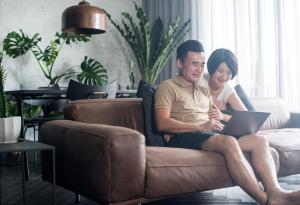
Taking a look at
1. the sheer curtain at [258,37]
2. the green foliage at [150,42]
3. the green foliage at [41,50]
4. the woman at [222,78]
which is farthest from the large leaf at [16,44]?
the woman at [222,78]

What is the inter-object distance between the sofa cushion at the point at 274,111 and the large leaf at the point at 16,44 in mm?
2735

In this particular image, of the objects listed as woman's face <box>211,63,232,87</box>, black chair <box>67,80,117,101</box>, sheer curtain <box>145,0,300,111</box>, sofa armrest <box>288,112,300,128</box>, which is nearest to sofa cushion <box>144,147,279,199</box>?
woman's face <box>211,63,232,87</box>

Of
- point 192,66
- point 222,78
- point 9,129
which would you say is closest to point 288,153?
point 222,78

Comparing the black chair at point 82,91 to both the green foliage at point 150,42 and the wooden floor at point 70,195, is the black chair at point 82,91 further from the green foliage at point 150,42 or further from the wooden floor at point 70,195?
the green foliage at point 150,42

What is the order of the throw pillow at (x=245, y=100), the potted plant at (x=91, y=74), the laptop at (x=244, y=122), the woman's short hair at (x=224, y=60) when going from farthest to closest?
the potted plant at (x=91, y=74)
the throw pillow at (x=245, y=100)
the woman's short hair at (x=224, y=60)
the laptop at (x=244, y=122)

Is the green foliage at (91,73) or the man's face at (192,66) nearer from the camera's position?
the man's face at (192,66)

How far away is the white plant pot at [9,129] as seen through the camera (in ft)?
6.28

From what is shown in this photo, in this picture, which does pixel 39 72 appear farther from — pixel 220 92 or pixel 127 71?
pixel 220 92

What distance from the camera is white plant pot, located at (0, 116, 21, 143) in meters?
1.91

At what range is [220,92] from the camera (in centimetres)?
261

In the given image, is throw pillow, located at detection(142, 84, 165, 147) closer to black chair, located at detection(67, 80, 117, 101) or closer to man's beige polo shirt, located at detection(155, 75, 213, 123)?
man's beige polo shirt, located at detection(155, 75, 213, 123)

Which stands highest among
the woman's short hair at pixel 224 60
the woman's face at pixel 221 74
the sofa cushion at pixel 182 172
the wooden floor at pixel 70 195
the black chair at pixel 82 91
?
the woman's short hair at pixel 224 60

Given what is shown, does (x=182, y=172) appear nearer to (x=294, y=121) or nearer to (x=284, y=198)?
(x=284, y=198)

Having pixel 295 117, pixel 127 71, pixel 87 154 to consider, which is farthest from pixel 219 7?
pixel 87 154
